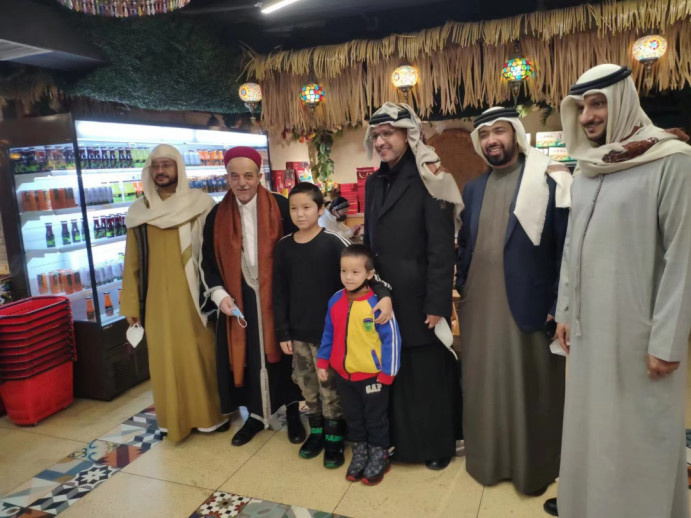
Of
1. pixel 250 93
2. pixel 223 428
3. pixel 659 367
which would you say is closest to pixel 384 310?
pixel 659 367

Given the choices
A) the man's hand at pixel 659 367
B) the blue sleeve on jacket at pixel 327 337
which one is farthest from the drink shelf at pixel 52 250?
the man's hand at pixel 659 367

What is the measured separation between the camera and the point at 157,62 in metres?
3.51

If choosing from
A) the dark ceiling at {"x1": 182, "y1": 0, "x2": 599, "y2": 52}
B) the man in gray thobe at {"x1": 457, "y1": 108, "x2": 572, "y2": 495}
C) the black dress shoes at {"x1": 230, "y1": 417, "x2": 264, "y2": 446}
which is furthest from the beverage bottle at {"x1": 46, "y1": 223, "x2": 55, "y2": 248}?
the man in gray thobe at {"x1": 457, "y1": 108, "x2": 572, "y2": 495}

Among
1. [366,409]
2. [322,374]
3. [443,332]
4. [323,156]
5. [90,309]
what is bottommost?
[366,409]

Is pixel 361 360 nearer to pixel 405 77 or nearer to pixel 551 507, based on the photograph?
pixel 551 507

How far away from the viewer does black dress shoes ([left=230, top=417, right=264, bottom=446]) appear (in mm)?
2994

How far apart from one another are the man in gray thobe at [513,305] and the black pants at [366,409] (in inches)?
17.5

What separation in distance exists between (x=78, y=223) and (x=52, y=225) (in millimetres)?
191

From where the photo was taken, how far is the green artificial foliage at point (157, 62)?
328 cm

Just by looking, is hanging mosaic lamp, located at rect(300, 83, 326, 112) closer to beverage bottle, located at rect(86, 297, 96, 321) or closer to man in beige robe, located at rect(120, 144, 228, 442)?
man in beige robe, located at rect(120, 144, 228, 442)

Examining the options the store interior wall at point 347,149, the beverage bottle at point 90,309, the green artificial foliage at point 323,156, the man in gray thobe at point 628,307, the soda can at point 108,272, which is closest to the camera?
the man in gray thobe at point 628,307

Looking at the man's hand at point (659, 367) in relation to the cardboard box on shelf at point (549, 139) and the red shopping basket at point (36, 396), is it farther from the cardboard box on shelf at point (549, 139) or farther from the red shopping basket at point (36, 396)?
the cardboard box on shelf at point (549, 139)

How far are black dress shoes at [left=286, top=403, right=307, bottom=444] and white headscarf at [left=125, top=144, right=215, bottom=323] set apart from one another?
806 mm

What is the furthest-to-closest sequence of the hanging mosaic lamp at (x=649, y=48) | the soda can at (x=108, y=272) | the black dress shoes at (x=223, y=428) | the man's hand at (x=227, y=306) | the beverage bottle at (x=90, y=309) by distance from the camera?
the soda can at (x=108, y=272), the beverage bottle at (x=90, y=309), the black dress shoes at (x=223, y=428), the hanging mosaic lamp at (x=649, y=48), the man's hand at (x=227, y=306)
